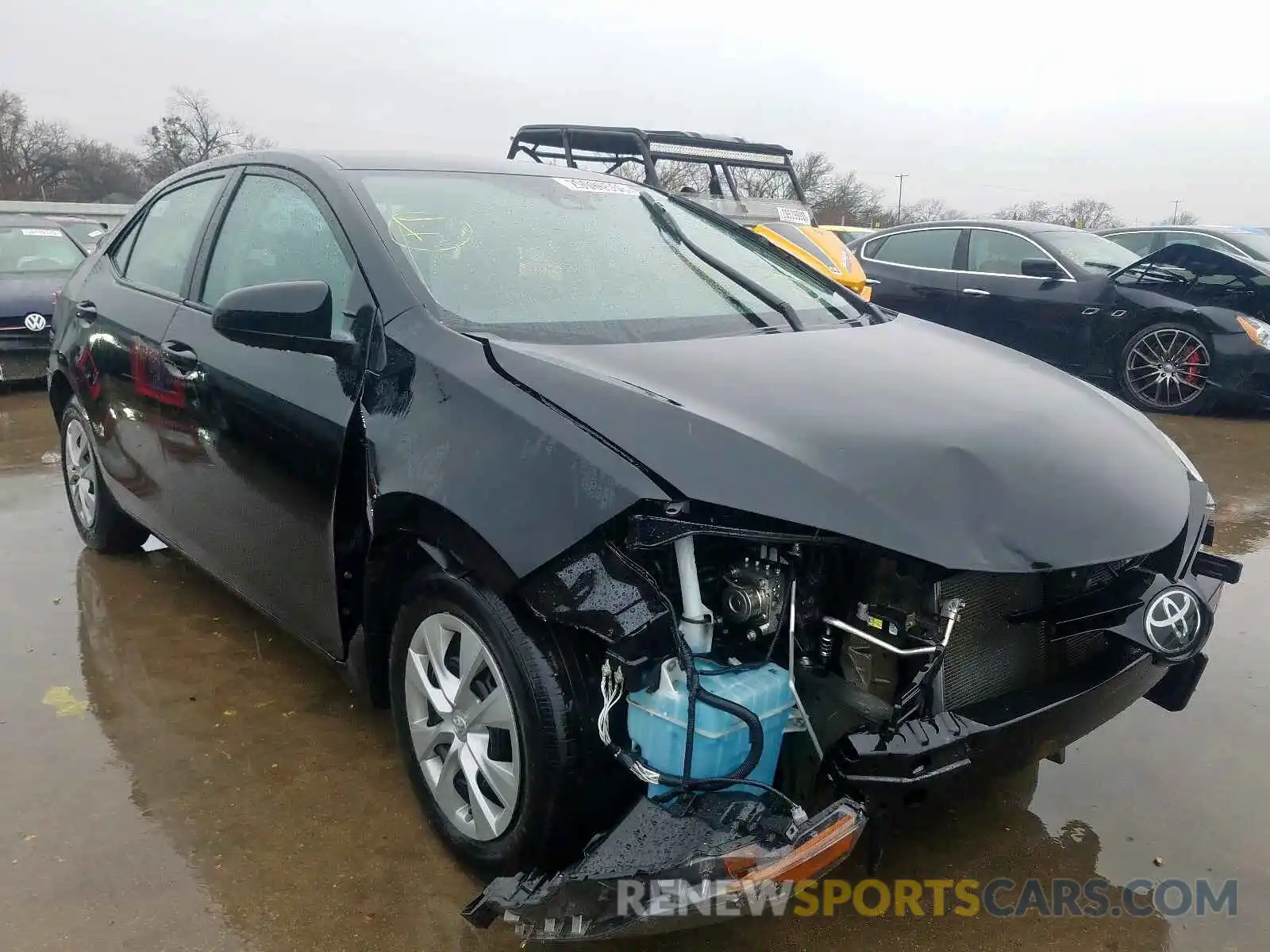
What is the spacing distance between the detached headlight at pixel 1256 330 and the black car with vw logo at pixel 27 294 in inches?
361

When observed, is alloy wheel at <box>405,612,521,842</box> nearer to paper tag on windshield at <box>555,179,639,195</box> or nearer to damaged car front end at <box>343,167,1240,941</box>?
damaged car front end at <box>343,167,1240,941</box>

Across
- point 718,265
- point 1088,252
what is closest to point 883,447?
point 718,265

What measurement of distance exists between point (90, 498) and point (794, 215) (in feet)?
25.3

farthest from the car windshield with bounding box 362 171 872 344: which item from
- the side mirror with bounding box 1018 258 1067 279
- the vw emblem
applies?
the side mirror with bounding box 1018 258 1067 279

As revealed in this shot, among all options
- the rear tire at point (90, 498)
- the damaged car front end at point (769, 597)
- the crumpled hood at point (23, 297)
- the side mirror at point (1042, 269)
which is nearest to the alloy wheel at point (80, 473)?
the rear tire at point (90, 498)

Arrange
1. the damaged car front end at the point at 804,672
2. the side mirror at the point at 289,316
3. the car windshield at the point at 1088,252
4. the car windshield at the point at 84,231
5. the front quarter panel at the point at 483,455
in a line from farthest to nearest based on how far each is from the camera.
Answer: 1. the car windshield at the point at 84,231
2. the car windshield at the point at 1088,252
3. the side mirror at the point at 289,316
4. the front quarter panel at the point at 483,455
5. the damaged car front end at the point at 804,672

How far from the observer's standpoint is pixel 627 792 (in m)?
1.98

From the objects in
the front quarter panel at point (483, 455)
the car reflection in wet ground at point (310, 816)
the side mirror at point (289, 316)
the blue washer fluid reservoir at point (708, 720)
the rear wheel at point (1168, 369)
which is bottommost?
the car reflection in wet ground at point (310, 816)

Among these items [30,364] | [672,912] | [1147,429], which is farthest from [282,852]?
[30,364]

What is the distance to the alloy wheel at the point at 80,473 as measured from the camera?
165 inches

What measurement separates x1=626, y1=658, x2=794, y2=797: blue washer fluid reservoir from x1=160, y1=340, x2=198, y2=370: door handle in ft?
6.29

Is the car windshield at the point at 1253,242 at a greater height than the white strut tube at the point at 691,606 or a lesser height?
greater

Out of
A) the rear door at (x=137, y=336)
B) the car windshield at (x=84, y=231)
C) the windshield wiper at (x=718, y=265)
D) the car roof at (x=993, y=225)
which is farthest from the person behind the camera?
the car windshield at (x=84, y=231)

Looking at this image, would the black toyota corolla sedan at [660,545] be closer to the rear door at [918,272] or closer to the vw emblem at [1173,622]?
the vw emblem at [1173,622]
